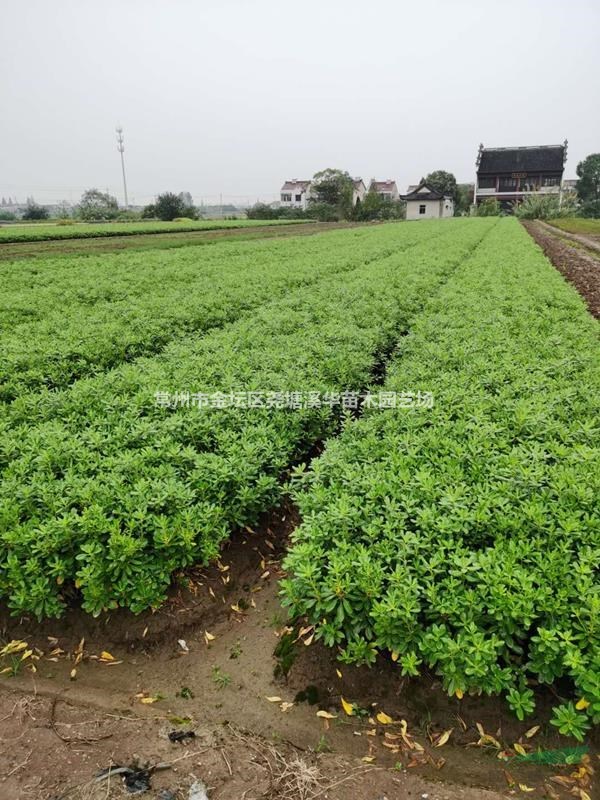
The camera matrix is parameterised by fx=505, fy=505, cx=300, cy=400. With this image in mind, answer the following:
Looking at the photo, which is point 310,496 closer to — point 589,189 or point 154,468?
point 154,468

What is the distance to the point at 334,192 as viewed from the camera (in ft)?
232

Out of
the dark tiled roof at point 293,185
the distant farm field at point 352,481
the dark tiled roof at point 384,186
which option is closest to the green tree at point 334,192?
the dark tiled roof at point 293,185

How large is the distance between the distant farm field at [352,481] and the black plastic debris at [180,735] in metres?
0.74

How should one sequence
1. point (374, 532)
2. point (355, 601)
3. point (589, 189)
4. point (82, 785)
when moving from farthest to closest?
point (589, 189) < point (374, 532) < point (355, 601) < point (82, 785)

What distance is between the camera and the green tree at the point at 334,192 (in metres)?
69.1

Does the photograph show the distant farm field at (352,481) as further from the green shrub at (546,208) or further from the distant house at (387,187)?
the distant house at (387,187)

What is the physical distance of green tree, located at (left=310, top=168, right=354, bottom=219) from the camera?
69125 mm

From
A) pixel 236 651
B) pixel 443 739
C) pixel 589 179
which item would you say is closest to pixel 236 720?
pixel 236 651

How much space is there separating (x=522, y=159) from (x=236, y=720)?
8164 cm

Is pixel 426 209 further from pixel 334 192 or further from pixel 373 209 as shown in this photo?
pixel 334 192

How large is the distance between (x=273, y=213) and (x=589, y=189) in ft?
143

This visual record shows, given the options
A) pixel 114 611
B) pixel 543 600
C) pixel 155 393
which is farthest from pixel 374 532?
pixel 155 393

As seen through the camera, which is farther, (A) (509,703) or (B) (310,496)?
(B) (310,496)

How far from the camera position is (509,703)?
2576 mm
